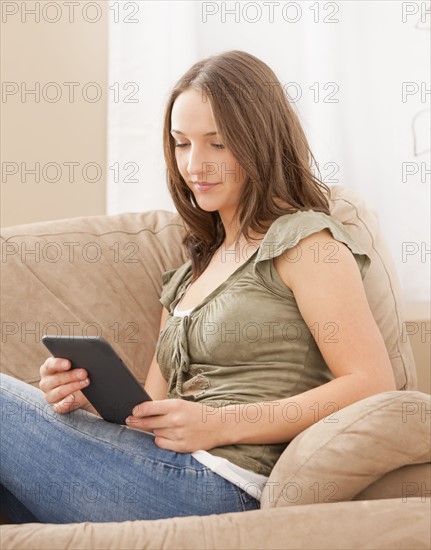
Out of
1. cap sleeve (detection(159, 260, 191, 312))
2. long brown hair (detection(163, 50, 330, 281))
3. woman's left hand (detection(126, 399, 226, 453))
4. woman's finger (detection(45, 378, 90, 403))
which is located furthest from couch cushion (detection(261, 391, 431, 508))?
cap sleeve (detection(159, 260, 191, 312))

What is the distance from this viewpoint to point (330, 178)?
2.22 m

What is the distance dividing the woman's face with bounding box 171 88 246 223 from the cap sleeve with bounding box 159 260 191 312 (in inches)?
7.7

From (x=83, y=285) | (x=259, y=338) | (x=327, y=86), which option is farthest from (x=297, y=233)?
(x=327, y=86)

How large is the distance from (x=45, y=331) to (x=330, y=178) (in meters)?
0.89

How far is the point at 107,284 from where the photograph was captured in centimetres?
179

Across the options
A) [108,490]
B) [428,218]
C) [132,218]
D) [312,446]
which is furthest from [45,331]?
[428,218]

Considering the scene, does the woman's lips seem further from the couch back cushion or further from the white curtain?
the white curtain

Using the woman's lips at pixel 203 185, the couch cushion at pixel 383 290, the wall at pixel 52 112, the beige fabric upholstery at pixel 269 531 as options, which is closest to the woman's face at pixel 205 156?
the woman's lips at pixel 203 185

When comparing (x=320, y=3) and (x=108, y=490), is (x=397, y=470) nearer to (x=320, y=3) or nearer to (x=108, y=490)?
(x=108, y=490)

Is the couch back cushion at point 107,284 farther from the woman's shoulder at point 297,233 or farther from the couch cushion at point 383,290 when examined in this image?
the woman's shoulder at point 297,233

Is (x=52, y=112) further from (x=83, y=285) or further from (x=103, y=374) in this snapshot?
(x=103, y=374)

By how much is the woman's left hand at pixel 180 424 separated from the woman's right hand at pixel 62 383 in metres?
0.10

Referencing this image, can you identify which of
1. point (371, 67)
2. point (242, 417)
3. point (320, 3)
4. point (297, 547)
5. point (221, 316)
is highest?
point (320, 3)

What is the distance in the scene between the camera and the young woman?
124 cm
